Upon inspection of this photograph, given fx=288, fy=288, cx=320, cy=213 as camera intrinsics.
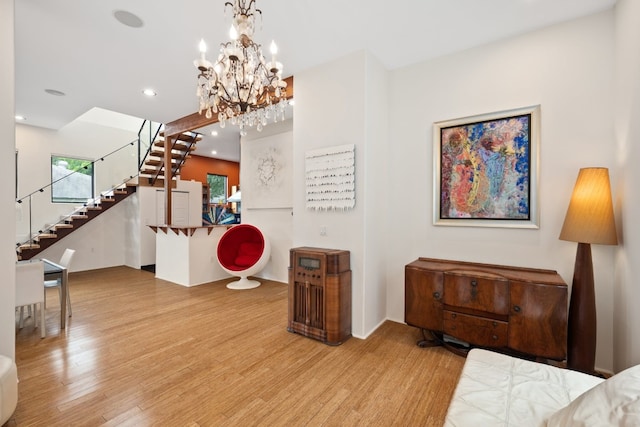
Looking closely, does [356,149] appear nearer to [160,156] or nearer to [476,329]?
[476,329]

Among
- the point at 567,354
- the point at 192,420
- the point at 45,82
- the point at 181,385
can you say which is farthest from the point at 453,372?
the point at 45,82

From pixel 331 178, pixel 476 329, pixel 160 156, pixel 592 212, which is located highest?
pixel 160 156

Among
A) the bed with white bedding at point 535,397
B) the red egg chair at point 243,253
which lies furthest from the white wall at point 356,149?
the red egg chair at point 243,253

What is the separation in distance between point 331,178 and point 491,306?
A: 1972mm

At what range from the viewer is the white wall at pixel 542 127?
8.04ft

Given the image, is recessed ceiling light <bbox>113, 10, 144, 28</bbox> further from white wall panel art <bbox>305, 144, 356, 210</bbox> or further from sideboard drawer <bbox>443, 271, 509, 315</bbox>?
sideboard drawer <bbox>443, 271, 509, 315</bbox>

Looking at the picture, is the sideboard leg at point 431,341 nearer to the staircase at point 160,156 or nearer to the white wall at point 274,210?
the white wall at point 274,210

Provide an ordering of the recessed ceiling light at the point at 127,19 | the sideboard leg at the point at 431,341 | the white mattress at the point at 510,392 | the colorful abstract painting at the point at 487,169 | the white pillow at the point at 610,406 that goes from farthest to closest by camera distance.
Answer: the sideboard leg at the point at 431,341 < the colorful abstract painting at the point at 487,169 < the recessed ceiling light at the point at 127,19 < the white mattress at the point at 510,392 < the white pillow at the point at 610,406

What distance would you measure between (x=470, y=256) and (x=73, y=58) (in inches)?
200

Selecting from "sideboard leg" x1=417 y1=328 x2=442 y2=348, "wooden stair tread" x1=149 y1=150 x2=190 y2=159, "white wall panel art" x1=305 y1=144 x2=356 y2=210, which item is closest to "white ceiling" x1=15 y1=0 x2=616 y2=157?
"white wall panel art" x1=305 y1=144 x2=356 y2=210

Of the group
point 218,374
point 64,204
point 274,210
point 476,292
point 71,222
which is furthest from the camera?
point 64,204

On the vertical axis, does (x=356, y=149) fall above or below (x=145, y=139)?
below

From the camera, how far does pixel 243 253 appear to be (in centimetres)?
541

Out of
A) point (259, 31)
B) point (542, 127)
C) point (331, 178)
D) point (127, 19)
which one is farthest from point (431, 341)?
point (127, 19)
